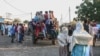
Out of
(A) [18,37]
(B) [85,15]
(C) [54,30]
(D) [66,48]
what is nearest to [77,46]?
(D) [66,48]

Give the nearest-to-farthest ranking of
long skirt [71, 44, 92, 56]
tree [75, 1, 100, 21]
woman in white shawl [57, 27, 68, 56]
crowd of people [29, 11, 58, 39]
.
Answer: long skirt [71, 44, 92, 56] → woman in white shawl [57, 27, 68, 56] → crowd of people [29, 11, 58, 39] → tree [75, 1, 100, 21]

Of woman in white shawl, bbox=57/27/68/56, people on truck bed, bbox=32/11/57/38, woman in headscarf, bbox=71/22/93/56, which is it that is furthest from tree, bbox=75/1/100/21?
woman in headscarf, bbox=71/22/93/56

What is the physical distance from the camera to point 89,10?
5425cm

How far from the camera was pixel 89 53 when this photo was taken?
35.3 ft

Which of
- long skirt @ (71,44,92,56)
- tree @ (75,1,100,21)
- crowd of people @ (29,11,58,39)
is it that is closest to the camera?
long skirt @ (71,44,92,56)

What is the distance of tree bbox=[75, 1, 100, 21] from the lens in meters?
52.8

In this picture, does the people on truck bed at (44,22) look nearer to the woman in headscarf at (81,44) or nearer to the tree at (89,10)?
the woman in headscarf at (81,44)

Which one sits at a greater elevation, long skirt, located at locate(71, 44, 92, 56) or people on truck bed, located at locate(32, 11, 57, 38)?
people on truck bed, located at locate(32, 11, 57, 38)

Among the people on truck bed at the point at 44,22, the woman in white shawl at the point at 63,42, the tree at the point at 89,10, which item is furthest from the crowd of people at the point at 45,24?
the tree at the point at 89,10

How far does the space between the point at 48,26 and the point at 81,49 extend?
44.9ft

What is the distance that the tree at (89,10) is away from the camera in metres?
52.8

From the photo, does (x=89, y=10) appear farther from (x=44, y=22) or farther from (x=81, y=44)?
(x=81, y=44)

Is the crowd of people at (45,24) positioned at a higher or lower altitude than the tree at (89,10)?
lower

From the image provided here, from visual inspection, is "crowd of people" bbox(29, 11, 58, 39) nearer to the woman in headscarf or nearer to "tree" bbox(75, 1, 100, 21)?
the woman in headscarf
